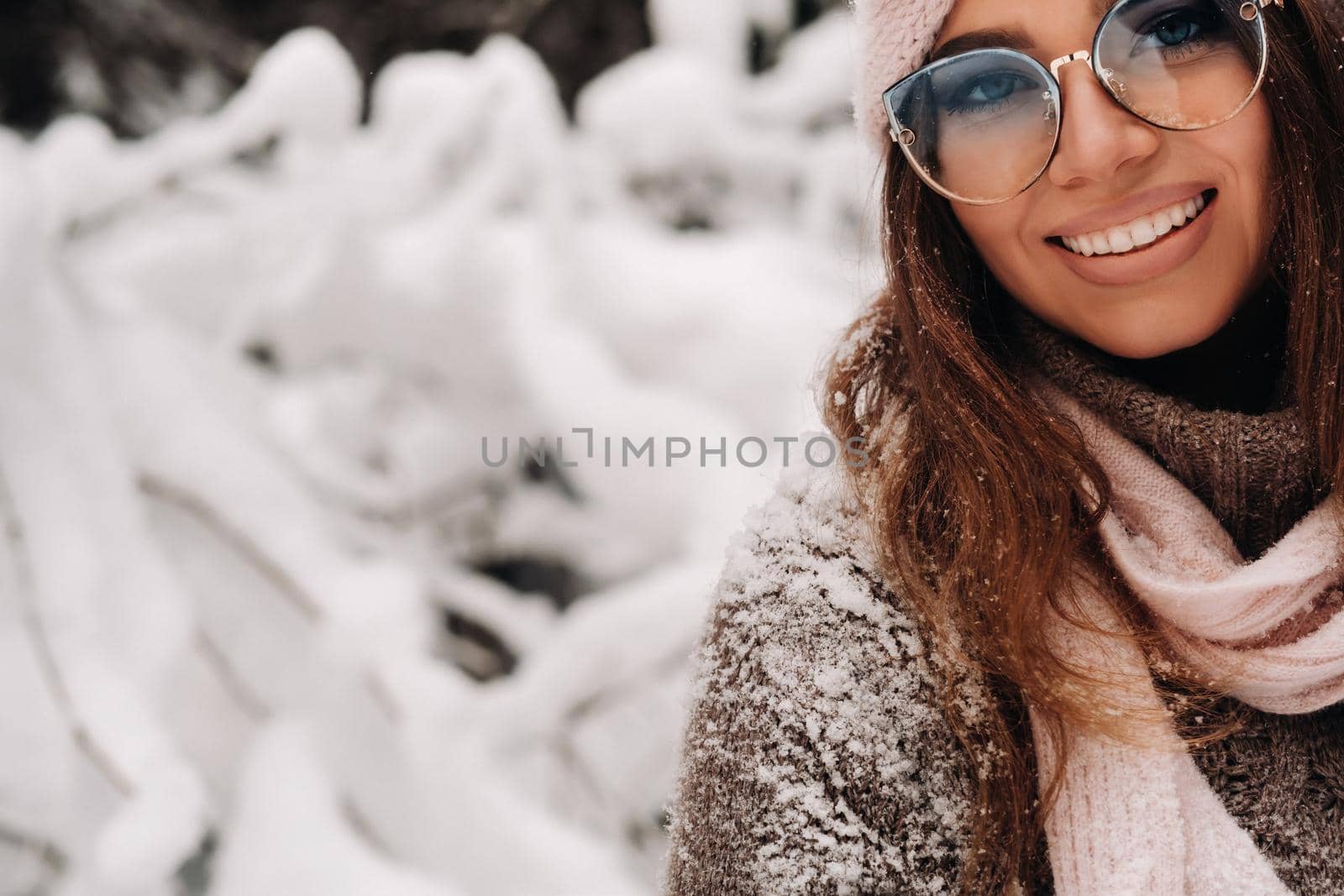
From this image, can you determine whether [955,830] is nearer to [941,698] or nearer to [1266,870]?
[941,698]

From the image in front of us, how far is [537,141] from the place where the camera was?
2.37 m

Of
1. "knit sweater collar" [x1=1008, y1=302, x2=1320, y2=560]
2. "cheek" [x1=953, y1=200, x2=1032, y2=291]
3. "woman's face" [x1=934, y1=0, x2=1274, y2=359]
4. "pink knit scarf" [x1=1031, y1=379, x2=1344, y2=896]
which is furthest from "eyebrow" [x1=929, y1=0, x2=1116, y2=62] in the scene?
"pink knit scarf" [x1=1031, y1=379, x2=1344, y2=896]

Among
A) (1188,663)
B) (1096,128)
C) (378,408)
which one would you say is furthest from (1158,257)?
(378,408)

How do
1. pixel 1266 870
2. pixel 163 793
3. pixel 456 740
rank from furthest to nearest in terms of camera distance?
pixel 456 740 → pixel 163 793 → pixel 1266 870

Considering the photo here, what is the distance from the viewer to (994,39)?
0.91 meters

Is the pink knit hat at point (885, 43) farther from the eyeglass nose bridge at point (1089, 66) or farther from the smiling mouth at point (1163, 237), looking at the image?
the smiling mouth at point (1163, 237)

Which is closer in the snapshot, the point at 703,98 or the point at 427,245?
the point at 427,245

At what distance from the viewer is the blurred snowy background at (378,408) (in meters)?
1.65

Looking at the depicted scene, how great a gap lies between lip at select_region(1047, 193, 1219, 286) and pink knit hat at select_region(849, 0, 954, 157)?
10.4 inches

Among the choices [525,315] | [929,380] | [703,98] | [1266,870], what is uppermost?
[703,98]

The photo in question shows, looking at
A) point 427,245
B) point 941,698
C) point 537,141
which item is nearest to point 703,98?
point 537,141

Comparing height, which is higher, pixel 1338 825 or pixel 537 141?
pixel 537 141

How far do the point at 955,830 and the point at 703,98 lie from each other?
7.41ft

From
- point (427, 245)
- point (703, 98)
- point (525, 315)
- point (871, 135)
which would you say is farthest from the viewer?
point (703, 98)
